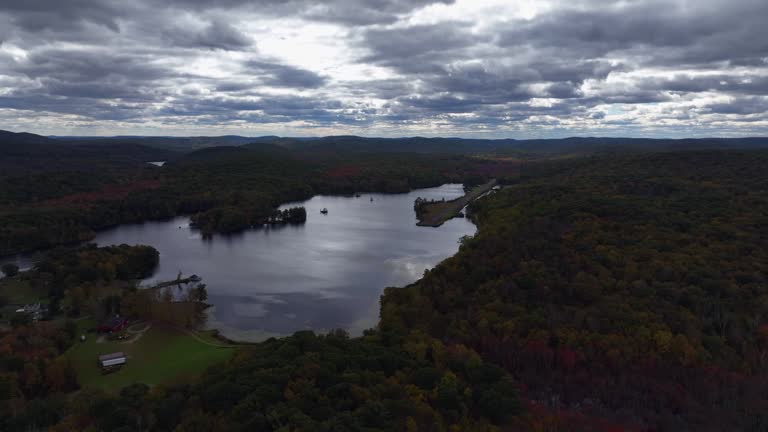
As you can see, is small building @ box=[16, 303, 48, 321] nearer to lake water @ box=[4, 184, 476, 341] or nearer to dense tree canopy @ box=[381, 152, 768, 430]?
lake water @ box=[4, 184, 476, 341]

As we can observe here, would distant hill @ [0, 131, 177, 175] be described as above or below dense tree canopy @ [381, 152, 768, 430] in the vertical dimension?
above

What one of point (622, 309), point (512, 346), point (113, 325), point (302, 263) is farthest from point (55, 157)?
point (622, 309)

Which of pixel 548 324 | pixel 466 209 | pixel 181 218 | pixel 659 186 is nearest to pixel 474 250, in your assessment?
pixel 548 324

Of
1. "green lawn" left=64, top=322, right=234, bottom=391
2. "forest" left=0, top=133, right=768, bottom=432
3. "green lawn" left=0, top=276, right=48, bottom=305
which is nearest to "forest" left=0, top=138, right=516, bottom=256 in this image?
"green lawn" left=0, top=276, right=48, bottom=305

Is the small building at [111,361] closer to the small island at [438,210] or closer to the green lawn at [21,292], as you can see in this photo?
the green lawn at [21,292]

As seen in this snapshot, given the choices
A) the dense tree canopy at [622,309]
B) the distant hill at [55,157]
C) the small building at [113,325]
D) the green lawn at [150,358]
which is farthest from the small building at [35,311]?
the distant hill at [55,157]

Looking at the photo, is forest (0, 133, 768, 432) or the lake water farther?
the lake water
